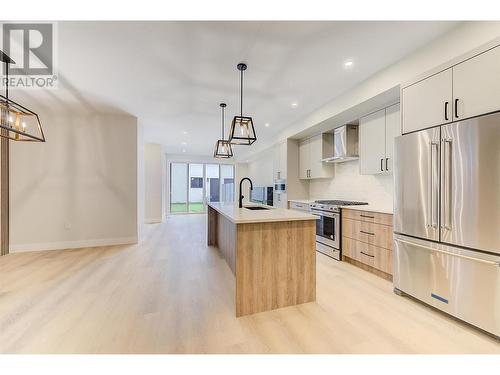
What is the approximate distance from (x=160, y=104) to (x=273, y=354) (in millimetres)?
4039

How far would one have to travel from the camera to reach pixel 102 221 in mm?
4434

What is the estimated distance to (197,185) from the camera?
31.7ft

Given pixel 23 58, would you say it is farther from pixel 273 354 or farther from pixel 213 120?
pixel 273 354

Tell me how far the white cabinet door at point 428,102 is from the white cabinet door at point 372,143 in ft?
2.79

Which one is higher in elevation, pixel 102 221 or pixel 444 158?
pixel 444 158

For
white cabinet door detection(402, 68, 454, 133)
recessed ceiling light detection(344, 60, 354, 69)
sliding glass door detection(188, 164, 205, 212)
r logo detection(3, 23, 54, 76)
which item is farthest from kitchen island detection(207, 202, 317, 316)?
→ sliding glass door detection(188, 164, 205, 212)

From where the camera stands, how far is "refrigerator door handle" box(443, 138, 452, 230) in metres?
1.92

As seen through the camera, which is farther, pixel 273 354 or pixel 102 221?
pixel 102 221

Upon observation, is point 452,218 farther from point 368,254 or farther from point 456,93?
point 368,254
